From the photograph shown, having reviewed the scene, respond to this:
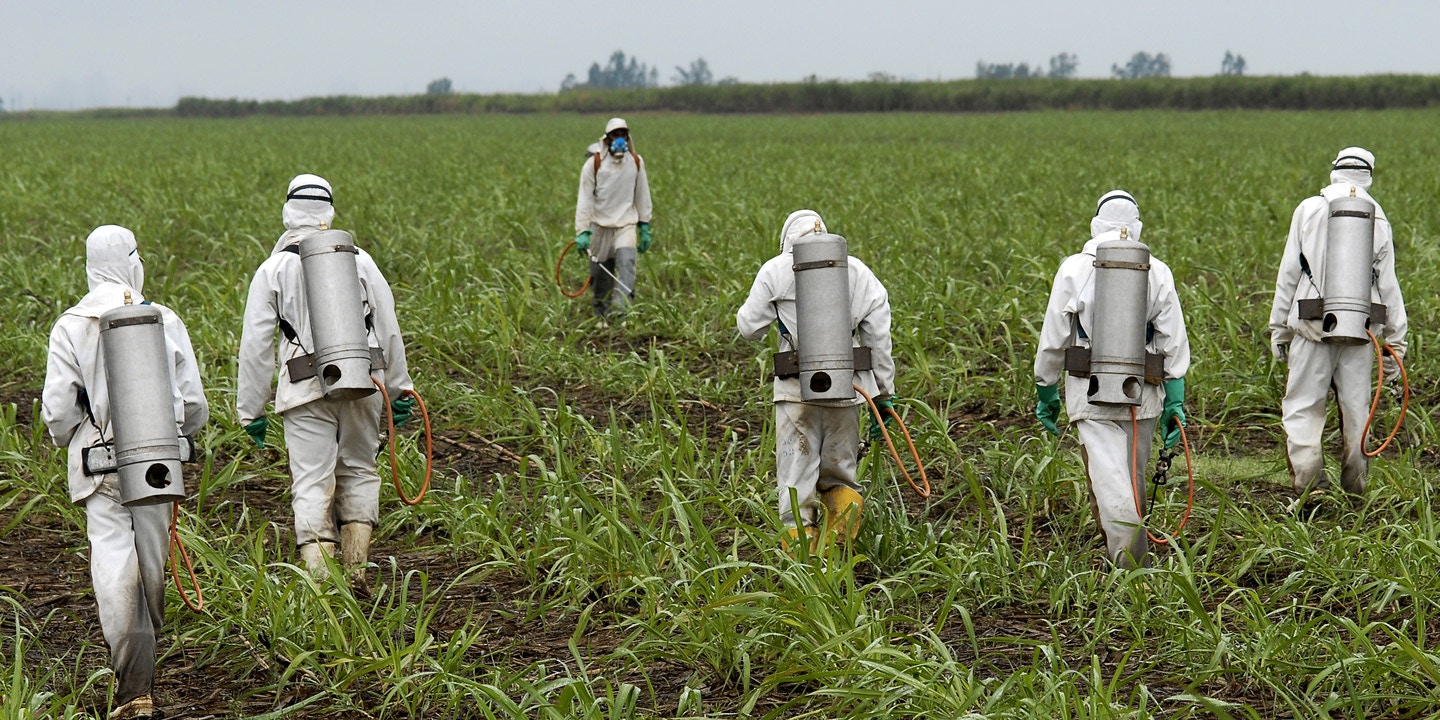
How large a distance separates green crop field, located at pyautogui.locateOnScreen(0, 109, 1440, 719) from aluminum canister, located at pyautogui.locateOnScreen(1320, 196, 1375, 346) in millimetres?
716

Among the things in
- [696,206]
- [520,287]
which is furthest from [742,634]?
[696,206]

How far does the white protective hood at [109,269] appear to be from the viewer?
13.1ft

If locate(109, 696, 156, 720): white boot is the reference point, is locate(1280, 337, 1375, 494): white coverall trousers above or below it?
above

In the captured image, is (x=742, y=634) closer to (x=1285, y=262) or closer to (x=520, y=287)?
(x=1285, y=262)

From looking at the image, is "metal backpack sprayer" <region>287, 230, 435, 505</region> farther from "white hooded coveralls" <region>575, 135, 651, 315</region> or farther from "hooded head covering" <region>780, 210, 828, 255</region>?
"white hooded coveralls" <region>575, 135, 651, 315</region>

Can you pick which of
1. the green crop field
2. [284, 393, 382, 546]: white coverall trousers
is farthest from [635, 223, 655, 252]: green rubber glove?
[284, 393, 382, 546]: white coverall trousers

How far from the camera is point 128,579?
3.91 meters

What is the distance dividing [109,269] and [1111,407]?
3.39 m

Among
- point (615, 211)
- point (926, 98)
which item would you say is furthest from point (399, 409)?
point (926, 98)

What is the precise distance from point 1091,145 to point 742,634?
24.6m

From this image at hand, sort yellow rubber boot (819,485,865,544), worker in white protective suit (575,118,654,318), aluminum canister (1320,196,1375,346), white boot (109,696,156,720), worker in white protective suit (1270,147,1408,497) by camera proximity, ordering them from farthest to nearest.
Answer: worker in white protective suit (575,118,654,318)
worker in white protective suit (1270,147,1408,497)
aluminum canister (1320,196,1375,346)
yellow rubber boot (819,485,865,544)
white boot (109,696,156,720)

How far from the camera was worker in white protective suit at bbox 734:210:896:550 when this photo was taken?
5.07 meters

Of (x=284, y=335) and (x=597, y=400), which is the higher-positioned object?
(x=284, y=335)

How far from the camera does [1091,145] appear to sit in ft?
88.7
